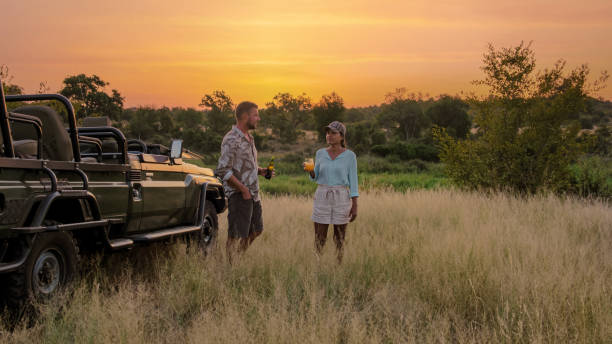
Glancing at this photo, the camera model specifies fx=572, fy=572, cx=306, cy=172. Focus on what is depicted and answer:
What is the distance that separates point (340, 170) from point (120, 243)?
2.56 m

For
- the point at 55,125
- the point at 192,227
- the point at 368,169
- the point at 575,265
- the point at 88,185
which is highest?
the point at 55,125

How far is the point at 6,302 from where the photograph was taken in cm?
452

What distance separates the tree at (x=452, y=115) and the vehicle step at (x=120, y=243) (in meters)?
71.5

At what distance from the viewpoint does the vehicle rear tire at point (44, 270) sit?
449 centimetres

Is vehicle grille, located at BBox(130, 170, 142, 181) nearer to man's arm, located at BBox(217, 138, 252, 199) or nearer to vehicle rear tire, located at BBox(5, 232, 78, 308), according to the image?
man's arm, located at BBox(217, 138, 252, 199)

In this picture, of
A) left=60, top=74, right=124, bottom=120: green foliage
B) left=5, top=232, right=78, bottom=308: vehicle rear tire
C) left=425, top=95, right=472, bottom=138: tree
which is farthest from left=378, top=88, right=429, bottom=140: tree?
left=5, top=232, right=78, bottom=308: vehicle rear tire

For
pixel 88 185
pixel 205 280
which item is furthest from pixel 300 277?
pixel 88 185

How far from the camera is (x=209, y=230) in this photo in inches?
329

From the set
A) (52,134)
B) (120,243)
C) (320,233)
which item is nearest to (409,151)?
(320,233)

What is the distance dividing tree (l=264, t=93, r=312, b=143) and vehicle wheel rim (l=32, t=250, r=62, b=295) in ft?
252

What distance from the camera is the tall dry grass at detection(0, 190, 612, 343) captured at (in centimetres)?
450

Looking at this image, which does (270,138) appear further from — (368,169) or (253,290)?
(253,290)

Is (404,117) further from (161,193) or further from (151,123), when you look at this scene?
(161,193)

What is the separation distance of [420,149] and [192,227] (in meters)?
Answer: 50.1
